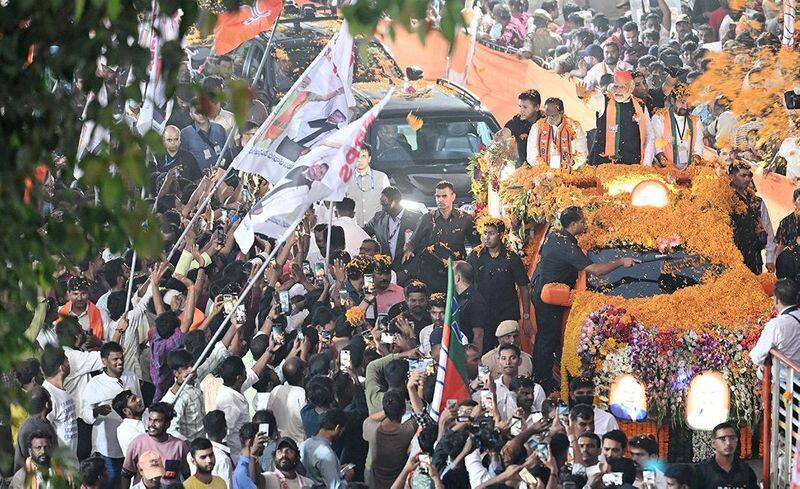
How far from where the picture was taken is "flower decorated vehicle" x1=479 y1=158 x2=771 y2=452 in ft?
46.3

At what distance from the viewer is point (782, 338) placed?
13.0m

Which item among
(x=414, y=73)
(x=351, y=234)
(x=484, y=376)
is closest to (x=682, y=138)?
(x=351, y=234)

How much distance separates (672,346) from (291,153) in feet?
11.5

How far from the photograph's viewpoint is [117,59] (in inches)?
225

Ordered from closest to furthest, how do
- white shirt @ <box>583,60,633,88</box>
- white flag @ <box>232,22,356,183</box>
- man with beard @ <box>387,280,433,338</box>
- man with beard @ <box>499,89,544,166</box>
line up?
white flag @ <box>232,22,356,183</box>, man with beard @ <box>387,280,433,338</box>, man with beard @ <box>499,89,544,166</box>, white shirt @ <box>583,60,633,88</box>

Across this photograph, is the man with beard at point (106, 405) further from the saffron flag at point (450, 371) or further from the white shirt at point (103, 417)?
the saffron flag at point (450, 371)

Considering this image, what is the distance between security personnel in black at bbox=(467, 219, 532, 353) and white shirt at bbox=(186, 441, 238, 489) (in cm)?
432

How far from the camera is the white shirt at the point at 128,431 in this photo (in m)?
12.9

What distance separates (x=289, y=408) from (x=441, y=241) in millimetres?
4617

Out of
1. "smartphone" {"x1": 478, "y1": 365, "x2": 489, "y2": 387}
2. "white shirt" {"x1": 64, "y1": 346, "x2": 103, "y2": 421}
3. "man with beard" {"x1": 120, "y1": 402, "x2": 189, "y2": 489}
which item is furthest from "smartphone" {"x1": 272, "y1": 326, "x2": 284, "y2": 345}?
"man with beard" {"x1": 120, "y1": 402, "x2": 189, "y2": 489}

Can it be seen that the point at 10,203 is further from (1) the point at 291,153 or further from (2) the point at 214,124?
(2) the point at 214,124

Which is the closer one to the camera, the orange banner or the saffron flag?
the saffron flag

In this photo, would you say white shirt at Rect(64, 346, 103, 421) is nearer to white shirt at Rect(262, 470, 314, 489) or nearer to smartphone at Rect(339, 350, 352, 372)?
smartphone at Rect(339, 350, 352, 372)

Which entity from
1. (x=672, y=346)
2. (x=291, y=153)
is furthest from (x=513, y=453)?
(x=291, y=153)
